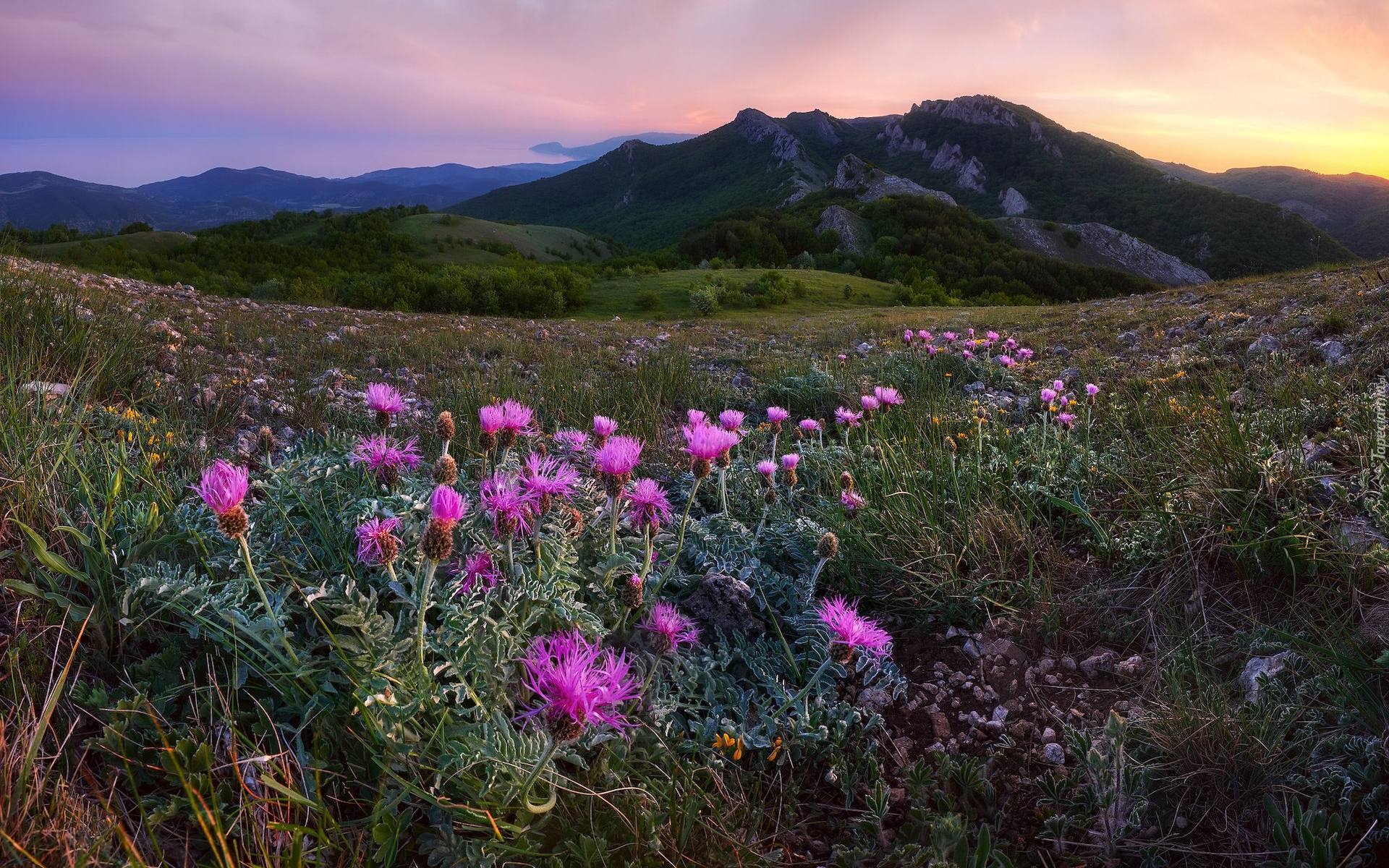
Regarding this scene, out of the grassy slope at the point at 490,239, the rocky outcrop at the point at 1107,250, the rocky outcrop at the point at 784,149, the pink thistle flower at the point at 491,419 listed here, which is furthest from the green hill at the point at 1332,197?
the pink thistle flower at the point at 491,419

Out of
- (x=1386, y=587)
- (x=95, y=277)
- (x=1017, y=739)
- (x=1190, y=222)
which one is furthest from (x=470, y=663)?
(x=1190, y=222)

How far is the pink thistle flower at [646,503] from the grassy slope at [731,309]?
52.4ft

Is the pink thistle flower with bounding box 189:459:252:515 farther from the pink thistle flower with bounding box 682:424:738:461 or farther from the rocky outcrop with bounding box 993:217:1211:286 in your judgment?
the rocky outcrop with bounding box 993:217:1211:286

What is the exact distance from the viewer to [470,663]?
5.18ft

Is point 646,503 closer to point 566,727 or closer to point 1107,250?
point 566,727

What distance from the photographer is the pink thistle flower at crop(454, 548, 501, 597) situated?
5.87 ft

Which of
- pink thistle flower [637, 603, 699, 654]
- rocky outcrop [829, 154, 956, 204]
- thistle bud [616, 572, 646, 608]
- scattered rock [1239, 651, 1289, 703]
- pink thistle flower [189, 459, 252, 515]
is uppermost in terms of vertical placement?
rocky outcrop [829, 154, 956, 204]

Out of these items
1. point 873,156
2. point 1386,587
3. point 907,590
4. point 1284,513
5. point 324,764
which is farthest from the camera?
point 873,156

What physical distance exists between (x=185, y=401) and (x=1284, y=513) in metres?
6.08

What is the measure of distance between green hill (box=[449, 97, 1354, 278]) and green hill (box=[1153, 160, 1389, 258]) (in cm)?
1034

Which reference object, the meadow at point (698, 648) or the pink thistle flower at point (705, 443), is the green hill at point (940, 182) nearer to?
the meadow at point (698, 648)

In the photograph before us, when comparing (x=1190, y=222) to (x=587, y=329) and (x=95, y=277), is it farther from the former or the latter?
(x=95, y=277)

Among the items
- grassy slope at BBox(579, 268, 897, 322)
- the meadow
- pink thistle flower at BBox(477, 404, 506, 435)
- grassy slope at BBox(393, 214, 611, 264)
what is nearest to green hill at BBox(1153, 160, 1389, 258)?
grassy slope at BBox(579, 268, 897, 322)

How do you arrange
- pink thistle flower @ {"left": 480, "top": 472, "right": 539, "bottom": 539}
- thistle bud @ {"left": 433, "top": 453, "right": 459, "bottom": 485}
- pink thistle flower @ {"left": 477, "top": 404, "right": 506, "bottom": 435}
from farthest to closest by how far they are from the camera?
1. pink thistle flower @ {"left": 477, "top": 404, "right": 506, "bottom": 435}
2. thistle bud @ {"left": 433, "top": 453, "right": 459, "bottom": 485}
3. pink thistle flower @ {"left": 480, "top": 472, "right": 539, "bottom": 539}
